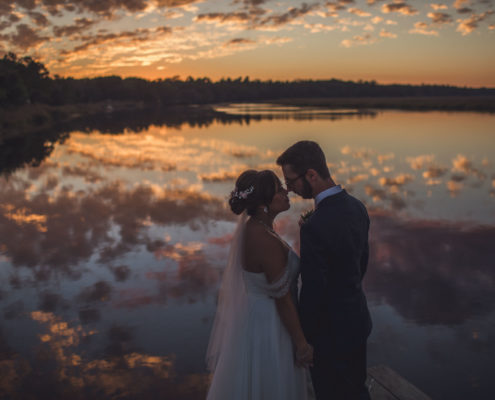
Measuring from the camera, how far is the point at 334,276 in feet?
9.39

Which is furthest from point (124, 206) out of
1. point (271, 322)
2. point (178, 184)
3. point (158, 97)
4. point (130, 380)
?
point (158, 97)

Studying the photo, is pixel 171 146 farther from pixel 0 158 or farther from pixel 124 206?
pixel 124 206

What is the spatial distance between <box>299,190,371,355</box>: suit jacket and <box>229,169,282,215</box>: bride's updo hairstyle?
1.29 feet

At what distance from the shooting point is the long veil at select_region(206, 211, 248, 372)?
10.8 feet

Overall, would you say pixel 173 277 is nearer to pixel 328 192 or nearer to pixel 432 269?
pixel 432 269

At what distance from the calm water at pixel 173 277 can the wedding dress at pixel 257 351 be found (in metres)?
1.58

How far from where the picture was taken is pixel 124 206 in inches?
513

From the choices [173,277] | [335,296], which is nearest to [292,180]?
[335,296]

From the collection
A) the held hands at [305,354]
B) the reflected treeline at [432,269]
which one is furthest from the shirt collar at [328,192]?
the reflected treeline at [432,269]

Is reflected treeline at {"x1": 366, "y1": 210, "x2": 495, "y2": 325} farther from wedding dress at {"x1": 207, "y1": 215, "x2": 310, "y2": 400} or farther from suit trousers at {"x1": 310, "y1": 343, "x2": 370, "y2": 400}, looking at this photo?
wedding dress at {"x1": 207, "y1": 215, "x2": 310, "y2": 400}

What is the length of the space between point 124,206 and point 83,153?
1461 centimetres

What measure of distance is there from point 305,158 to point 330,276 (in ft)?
2.79

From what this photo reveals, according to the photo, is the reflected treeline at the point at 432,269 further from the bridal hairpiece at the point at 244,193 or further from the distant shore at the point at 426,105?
the distant shore at the point at 426,105

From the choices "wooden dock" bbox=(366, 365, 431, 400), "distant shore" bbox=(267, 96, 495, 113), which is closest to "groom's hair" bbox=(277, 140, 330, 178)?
"wooden dock" bbox=(366, 365, 431, 400)
